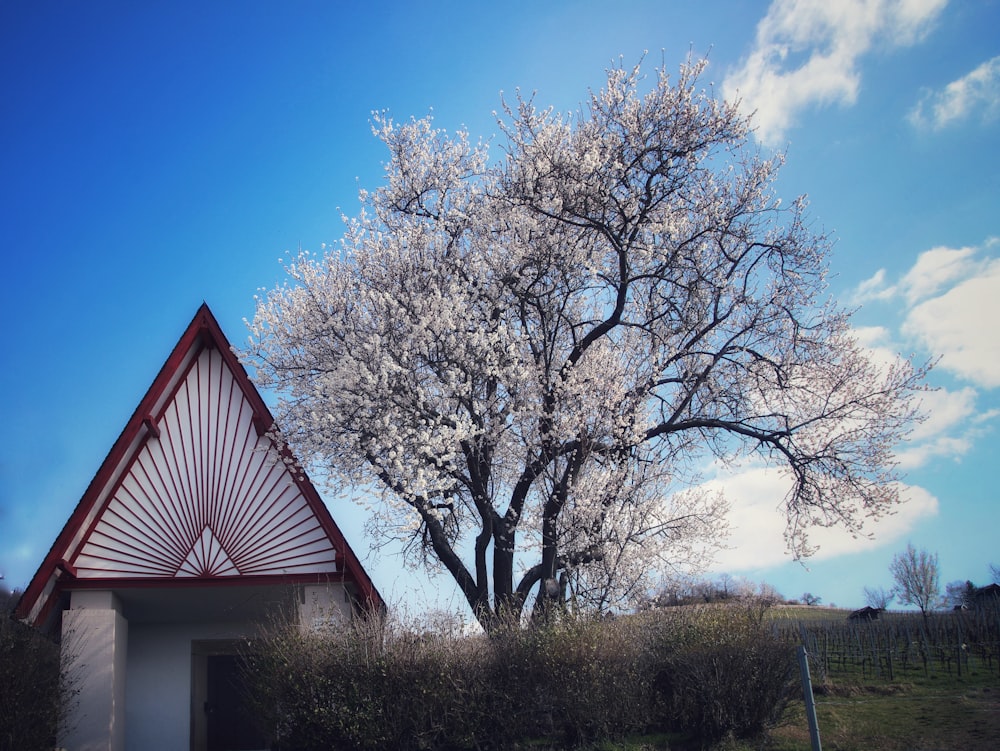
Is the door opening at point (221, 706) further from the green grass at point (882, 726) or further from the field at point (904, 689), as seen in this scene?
the field at point (904, 689)

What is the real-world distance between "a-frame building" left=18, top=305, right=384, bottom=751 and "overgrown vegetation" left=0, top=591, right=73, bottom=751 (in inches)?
44.6

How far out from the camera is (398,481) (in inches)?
581

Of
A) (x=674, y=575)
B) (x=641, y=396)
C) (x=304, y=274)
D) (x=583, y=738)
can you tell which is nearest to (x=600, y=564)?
(x=674, y=575)

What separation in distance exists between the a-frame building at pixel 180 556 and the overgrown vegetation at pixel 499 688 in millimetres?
2245

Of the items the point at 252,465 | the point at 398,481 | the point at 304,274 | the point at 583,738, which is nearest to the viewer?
the point at 583,738

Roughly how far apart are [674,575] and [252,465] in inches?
341

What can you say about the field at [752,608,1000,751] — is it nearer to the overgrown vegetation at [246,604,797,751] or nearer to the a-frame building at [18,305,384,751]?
the overgrown vegetation at [246,604,797,751]

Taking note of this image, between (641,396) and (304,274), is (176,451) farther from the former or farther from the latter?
(641,396)

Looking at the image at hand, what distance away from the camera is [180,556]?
586 inches

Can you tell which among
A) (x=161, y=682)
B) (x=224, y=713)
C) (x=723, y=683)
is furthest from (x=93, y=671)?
(x=723, y=683)

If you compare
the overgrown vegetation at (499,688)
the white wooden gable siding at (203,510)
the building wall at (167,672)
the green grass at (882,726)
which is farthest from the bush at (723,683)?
the white wooden gable siding at (203,510)

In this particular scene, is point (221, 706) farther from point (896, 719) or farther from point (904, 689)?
point (904, 689)

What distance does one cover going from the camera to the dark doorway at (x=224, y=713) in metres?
17.9

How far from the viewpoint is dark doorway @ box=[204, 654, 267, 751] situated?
58.8 feet
